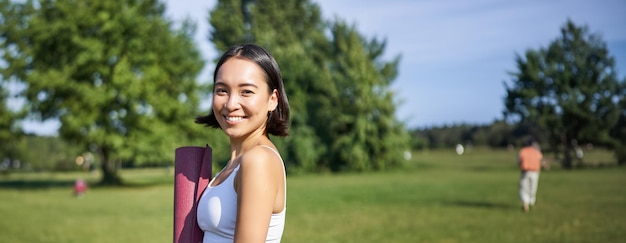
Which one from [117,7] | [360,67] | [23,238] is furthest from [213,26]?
[23,238]

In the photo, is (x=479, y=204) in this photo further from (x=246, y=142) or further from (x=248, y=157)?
(x=248, y=157)

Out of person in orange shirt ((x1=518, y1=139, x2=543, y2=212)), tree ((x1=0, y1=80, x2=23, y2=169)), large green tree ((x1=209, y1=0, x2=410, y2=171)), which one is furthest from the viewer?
large green tree ((x1=209, y1=0, x2=410, y2=171))

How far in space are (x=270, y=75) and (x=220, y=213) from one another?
1.58ft

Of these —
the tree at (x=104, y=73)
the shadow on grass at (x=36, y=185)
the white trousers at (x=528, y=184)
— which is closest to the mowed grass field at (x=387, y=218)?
the white trousers at (x=528, y=184)

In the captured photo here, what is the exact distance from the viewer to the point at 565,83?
48.6 meters

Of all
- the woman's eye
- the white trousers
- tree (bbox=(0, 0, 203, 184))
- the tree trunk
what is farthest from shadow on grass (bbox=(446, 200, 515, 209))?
the tree trunk

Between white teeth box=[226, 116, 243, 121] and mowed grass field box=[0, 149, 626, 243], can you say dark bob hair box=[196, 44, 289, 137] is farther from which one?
mowed grass field box=[0, 149, 626, 243]

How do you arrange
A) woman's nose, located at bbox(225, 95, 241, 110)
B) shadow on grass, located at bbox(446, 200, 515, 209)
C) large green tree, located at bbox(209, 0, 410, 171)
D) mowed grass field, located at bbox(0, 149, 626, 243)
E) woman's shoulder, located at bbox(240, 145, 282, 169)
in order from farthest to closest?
large green tree, located at bbox(209, 0, 410, 171), shadow on grass, located at bbox(446, 200, 515, 209), mowed grass field, located at bbox(0, 149, 626, 243), woman's nose, located at bbox(225, 95, 241, 110), woman's shoulder, located at bbox(240, 145, 282, 169)

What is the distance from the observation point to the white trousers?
16266mm

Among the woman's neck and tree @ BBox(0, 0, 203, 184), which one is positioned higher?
→ tree @ BBox(0, 0, 203, 184)

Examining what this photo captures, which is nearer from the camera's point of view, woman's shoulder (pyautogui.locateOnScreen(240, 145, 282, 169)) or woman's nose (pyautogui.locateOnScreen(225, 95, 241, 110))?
woman's shoulder (pyautogui.locateOnScreen(240, 145, 282, 169))

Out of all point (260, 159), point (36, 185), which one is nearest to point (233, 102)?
point (260, 159)

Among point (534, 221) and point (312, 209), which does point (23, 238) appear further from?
point (534, 221)

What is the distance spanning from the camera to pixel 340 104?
1916 inches
